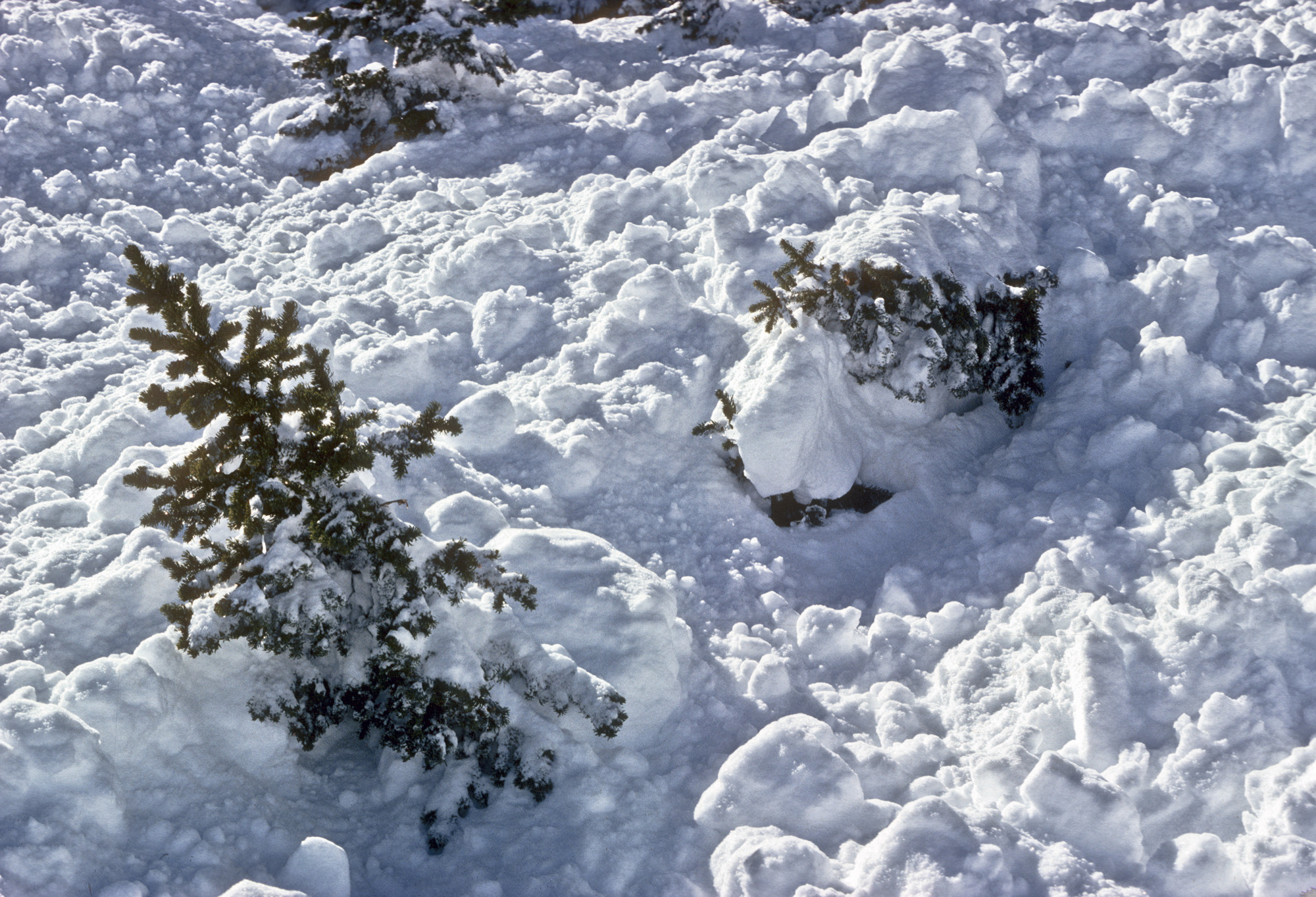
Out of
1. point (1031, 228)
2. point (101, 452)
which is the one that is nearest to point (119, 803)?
point (101, 452)

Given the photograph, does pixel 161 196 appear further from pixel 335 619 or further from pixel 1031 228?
pixel 1031 228

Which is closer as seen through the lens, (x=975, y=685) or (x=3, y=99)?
(x=975, y=685)

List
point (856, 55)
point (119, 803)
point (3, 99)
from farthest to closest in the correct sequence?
point (856, 55)
point (3, 99)
point (119, 803)

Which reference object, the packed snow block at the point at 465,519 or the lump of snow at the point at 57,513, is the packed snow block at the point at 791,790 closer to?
the packed snow block at the point at 465,519

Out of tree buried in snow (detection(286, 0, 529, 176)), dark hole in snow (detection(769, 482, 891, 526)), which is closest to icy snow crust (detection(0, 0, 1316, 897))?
dark hole in snow (detection(769, 482, 891, 526))

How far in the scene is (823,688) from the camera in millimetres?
5098

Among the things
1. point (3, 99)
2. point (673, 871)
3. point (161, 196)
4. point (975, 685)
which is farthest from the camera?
Result: point (3, 99)

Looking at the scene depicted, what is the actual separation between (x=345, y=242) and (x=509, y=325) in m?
1.95

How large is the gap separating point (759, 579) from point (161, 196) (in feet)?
21.7

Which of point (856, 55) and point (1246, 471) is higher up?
point (856, 55)

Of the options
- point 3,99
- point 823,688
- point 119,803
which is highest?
point 3,99

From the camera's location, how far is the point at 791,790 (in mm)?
4305

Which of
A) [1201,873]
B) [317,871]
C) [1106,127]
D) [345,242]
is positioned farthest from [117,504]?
[1106,127]

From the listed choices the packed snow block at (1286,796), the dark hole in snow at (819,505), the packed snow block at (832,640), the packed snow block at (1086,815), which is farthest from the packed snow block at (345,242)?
the packed snow block at (1286,796)
